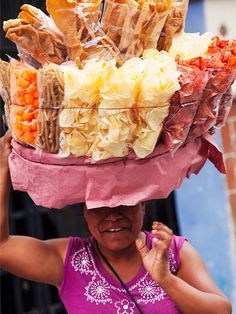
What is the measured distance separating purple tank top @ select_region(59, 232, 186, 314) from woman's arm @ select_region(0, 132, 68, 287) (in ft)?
0.19

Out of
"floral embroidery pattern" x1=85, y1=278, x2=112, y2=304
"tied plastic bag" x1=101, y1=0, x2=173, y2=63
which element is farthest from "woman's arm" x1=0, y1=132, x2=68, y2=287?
"tied plastic bag" x1=101, y1=0, x2=173, y2=63

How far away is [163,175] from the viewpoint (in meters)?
2.94

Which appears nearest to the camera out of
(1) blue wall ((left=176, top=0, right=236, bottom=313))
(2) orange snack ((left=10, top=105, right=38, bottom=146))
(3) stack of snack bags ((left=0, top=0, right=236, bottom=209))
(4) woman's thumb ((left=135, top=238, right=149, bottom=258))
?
(3) stack of snack bags ((left=0, top=0, right=236, bottom=209))

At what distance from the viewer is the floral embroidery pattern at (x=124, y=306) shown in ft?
10.2

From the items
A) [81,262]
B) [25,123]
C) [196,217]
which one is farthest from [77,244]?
[196,217]

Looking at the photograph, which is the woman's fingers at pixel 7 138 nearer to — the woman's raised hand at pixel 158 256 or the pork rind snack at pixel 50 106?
the pork rind snack at pixel 50 106

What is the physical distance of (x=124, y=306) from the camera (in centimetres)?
Answer: 312

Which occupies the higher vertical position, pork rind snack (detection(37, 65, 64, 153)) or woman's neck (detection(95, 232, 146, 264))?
pork rind snack (detection(37, 65, 64, 153))

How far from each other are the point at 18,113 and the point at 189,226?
288 centimetres

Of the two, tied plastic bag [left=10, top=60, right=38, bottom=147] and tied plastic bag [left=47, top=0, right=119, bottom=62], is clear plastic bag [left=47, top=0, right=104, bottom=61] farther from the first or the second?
tied plastic bag [left=10, top=60, right=38, bottom=147]

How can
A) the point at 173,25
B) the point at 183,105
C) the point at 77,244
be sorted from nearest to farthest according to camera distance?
the point at 183,105
the point at 173,25
the point at 77,244

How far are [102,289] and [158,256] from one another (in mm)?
346

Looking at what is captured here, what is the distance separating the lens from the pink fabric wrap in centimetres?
288

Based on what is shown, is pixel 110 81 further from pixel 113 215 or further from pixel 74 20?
pixel 113 215
